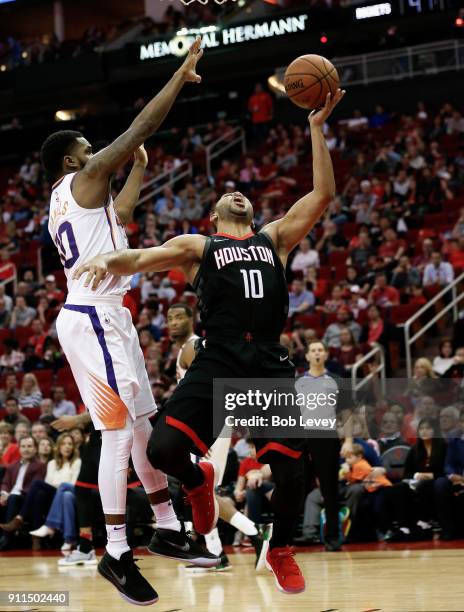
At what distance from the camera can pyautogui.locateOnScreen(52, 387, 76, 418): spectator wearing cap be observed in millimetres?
15423

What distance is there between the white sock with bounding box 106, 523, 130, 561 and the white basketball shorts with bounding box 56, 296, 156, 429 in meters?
0.59

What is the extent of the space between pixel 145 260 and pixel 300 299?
10400 mm

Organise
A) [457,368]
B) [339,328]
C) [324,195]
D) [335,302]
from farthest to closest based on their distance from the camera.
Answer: [335,302], [339,328], [457,368], [324,195]

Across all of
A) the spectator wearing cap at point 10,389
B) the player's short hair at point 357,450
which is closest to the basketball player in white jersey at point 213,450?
the player's short hair at point 357,450

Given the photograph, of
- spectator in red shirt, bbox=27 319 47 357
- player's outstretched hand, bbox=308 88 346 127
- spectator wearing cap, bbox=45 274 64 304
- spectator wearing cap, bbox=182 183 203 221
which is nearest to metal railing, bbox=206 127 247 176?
spectator wearing cap, bbox=182 183 203 221

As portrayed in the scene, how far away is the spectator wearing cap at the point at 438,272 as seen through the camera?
15.3m

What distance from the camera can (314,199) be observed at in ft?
21.0

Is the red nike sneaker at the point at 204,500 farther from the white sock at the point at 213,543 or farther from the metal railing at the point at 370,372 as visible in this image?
the metal railing at the point at 370,372

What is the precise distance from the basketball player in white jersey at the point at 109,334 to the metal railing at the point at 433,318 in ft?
25.0

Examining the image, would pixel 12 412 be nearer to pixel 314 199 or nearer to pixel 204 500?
pixel 204 500

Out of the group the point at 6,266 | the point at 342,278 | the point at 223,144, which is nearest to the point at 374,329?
the point at 342,278

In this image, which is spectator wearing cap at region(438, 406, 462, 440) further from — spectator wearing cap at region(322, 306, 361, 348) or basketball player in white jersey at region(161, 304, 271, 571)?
spectator wearing cap at region(322, 306, 361, 348)

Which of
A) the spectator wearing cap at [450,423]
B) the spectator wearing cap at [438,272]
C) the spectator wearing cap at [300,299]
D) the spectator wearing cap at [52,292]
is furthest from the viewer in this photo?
the spectator wearing cap at [52,292]

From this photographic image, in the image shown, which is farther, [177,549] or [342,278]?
[342,278]
